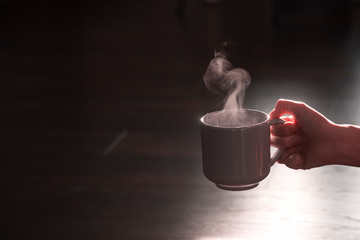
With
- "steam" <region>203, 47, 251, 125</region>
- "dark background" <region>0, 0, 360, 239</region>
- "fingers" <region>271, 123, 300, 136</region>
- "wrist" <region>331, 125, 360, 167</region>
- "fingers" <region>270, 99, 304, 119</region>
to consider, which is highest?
"steam" <region>203, 47, 251, 125</region>

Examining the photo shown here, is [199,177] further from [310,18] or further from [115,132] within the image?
[310,18]

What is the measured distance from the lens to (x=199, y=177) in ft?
5.31

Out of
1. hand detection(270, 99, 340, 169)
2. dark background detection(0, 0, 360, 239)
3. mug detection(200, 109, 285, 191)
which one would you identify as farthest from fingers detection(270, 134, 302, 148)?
dark background detection(0, 0, 360, 239)

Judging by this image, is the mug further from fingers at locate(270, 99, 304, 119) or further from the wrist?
the wrist

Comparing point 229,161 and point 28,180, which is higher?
point 229,161

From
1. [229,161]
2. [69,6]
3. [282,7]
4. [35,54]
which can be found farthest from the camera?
[69,6]

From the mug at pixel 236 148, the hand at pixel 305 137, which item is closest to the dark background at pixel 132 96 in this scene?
the hand at pixel 305 137

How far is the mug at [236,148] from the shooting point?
866 millimetres

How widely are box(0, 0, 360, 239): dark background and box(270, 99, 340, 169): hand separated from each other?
1.09 feet

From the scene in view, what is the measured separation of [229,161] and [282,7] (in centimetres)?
322

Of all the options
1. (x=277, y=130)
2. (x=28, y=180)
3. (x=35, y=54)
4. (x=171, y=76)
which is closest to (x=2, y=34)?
(x=35, y=54)

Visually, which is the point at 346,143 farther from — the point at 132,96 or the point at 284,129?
the point at 132,96

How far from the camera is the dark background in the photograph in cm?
147

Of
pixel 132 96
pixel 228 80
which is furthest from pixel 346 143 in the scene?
pixel 132 96
